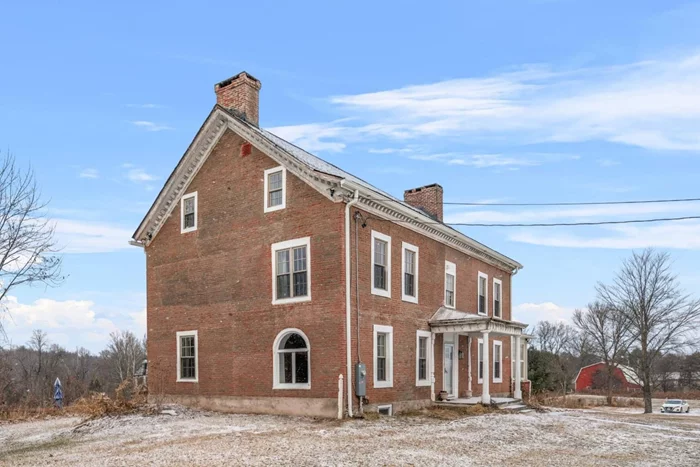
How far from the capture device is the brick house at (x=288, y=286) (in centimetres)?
1933

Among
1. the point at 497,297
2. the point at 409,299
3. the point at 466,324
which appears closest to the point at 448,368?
the point at 466,324

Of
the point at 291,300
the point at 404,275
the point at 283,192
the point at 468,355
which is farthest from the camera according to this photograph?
the point at 468,355

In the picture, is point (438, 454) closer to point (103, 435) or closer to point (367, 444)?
point (367, 444)

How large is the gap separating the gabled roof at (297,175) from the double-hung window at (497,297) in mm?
3044

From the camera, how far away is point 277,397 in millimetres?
20047

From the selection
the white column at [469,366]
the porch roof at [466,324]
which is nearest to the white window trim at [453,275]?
the porch roof at [466,324]

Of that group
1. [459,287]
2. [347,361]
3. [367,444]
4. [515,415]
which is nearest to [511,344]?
[459,287]

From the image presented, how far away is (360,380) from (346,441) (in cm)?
419

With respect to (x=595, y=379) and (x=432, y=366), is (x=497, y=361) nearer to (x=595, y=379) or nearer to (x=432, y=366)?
(x=432, y=366)

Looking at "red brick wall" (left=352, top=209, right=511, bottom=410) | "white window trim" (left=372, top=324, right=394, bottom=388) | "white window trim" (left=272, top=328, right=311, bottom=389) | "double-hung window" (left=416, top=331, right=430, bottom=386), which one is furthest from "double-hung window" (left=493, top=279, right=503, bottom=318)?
"white window trim" (left=272, top=328, right=311, bottom=389)

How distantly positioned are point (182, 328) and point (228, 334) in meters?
2.72

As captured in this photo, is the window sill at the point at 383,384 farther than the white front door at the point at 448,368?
No

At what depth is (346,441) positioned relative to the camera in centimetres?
1463

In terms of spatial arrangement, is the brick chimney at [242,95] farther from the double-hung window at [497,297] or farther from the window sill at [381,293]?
the double-hung window at [497,297]
